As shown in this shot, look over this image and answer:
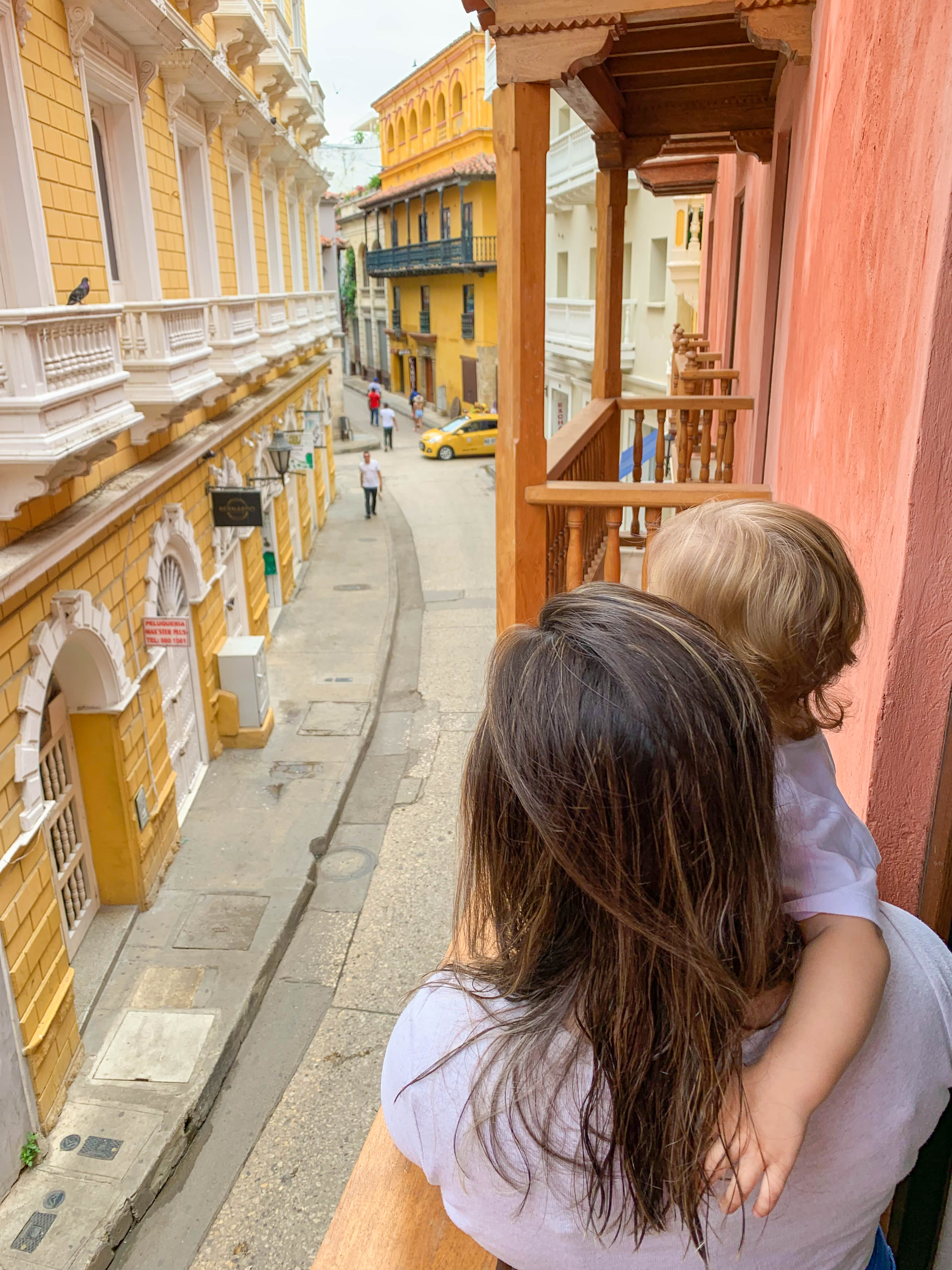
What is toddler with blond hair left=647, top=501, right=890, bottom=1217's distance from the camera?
1.02 meters

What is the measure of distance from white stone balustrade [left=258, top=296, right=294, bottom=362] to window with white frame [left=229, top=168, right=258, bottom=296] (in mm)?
374

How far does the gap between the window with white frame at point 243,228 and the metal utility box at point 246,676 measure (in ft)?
18.2

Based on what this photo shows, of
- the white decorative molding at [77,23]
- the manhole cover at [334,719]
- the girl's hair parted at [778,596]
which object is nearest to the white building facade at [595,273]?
the manhole cover at [334,719]

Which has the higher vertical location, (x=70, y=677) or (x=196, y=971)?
(x=70, y=677)

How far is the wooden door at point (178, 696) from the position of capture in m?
9.64

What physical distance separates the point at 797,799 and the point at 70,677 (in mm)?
7453

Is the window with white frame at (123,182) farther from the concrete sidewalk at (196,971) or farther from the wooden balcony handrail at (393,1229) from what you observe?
the wooden balcony handrail at (393,1229)

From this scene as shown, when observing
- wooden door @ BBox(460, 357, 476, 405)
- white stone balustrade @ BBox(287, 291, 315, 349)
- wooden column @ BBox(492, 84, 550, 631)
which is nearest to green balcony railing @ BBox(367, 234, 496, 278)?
wooden door @ BBox(460, 357, 476, 405)

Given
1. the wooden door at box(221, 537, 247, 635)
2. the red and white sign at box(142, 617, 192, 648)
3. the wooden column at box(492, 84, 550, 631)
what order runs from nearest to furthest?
1. the wooden column at box(492, 84, 550, 631)
2. the red and white sign at box(142, 617, 192, 648)
3. the wooden door at box(221, 537, 247, 635)

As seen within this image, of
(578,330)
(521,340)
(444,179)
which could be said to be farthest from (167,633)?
(444,179)

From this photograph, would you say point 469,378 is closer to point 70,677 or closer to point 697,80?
point 70,677

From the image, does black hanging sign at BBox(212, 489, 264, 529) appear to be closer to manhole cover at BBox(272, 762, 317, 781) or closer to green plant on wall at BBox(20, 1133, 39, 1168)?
manhole cover at BBox(272, 762, 317, 781)

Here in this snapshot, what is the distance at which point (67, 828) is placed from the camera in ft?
25.6

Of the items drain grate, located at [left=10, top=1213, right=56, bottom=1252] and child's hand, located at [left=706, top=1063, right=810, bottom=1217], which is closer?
child's hand, located at [left=706, top=1063, right=810, bottom=1217]
